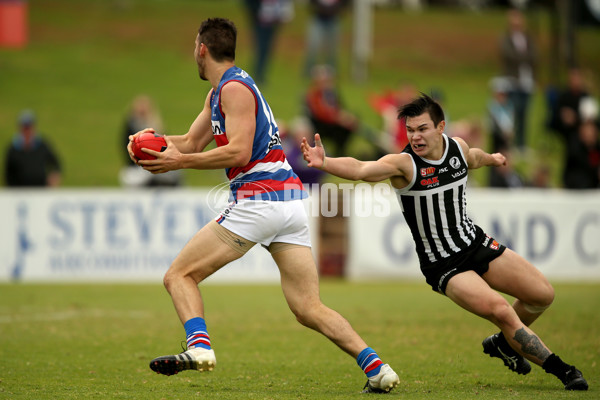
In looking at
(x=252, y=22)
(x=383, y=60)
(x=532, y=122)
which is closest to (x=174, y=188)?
(x=252, y=22)

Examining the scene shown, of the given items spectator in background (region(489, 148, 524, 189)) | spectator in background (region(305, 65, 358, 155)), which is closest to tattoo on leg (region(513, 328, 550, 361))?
spectator in background (region(489, 148, 524, 189))

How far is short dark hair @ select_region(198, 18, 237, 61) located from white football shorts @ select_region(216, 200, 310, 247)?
1.09 metres

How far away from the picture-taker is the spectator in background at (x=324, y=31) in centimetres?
2334

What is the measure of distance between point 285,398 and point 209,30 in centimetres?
267

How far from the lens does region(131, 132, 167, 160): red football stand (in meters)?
6.33

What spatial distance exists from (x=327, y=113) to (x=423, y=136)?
1145 cm

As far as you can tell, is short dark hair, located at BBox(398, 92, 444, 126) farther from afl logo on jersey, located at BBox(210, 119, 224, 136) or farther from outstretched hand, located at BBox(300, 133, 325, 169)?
afl logo on jersey, located at BBox(210, 119, 224, 136)

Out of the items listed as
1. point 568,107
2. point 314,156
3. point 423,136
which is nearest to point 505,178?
point 568,107

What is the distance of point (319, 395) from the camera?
20.4ft

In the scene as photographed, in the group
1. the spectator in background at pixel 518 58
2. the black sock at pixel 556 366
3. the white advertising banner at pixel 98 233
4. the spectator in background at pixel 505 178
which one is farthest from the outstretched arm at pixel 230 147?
the spectator in background at pixel 518 58

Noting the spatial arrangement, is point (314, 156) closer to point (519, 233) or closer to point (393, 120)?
point (519, 233)

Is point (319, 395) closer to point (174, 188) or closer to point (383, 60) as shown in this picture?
point (174, 188)

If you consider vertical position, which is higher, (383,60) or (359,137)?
(383,60)

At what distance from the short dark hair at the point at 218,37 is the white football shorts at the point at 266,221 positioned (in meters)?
1.09
